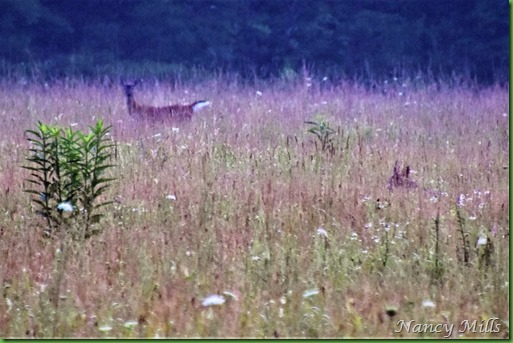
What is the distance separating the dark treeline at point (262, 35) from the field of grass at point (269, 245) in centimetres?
1243

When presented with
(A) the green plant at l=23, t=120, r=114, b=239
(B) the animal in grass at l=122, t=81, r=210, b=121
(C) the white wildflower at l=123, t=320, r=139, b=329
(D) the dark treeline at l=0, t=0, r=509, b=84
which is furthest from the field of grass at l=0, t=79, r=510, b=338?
(D) the dark treeline at l=0, t=0, r=509, b=84

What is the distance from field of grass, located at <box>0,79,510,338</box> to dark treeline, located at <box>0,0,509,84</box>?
12.4 m

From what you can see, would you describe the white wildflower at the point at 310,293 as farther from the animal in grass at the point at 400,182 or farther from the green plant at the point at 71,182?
the animal in grass at the point at 400,182

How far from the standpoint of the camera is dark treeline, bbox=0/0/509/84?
20828mm

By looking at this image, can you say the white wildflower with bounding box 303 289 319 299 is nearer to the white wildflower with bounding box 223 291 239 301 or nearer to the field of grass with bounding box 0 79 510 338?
the field of grass with bounding box 0 79 510 338

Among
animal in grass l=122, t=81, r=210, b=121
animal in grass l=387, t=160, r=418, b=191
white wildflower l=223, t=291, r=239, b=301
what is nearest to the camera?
white wildflower l=223, t=291, r=239, b=301

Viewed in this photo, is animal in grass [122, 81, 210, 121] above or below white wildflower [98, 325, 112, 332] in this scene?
below

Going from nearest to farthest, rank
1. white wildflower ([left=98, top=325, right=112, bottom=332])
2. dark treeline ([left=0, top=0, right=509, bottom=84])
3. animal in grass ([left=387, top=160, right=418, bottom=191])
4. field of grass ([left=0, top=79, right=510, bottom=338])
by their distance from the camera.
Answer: white wildflower ([left=98, top=325, right=112, bottom=332]), field of grass ([left=0, top=79, right=510, bottom=338]), animal in grass ([left=387, top=160, right=418, bottom=191]), dark treeline ([left=0, top=0, right=509, bottom=84])

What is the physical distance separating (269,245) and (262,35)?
17.5 meters

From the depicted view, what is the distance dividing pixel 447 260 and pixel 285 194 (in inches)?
69.3

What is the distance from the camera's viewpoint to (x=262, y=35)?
2183 centimetres

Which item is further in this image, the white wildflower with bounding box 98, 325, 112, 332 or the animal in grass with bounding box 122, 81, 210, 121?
the animal in grass with bounding box 122, 81, 210, 121

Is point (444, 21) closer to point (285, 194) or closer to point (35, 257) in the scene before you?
point (285, 194)

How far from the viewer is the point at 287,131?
31.5 ft
